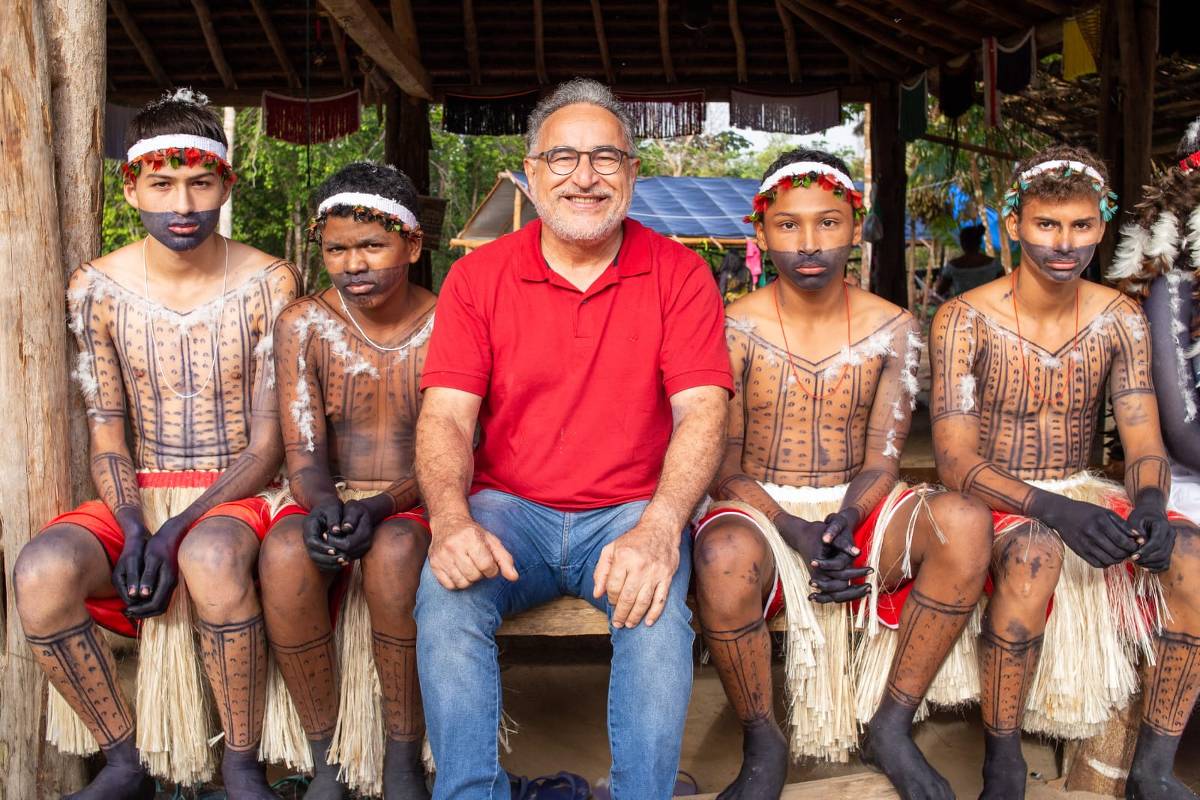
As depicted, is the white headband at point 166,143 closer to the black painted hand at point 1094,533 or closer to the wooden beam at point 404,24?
the black painted hand at point 1094,533

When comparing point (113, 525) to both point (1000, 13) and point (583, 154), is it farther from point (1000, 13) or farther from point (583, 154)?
point (1000, 13)

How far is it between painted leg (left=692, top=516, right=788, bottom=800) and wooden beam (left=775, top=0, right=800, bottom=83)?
21.2 ft

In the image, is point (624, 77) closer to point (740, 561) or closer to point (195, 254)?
point (195, 254)

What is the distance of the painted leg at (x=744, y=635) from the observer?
2.67 m

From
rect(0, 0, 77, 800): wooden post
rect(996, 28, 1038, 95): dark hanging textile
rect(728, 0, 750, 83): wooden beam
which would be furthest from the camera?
rect(728, 0, 750, 83): wooden beam

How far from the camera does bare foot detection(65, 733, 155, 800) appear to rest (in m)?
2.74

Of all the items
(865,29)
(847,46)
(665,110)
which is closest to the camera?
(865,29)

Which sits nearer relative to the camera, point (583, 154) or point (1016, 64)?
point (583, 154)

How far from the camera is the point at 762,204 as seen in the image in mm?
3348

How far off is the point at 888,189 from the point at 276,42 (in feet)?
17.2

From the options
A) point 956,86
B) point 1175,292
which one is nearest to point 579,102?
point 1175,292

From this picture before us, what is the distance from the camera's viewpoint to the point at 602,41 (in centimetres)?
862

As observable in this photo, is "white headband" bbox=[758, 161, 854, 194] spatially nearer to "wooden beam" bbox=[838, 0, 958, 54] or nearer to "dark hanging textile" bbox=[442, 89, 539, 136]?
"wooden beam" bbox=[838, 0, 958, 54]

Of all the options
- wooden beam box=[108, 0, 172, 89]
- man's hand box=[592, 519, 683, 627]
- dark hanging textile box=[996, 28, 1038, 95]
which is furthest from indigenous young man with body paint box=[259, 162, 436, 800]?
wooden beam box=[108, 0, 172, 89]
